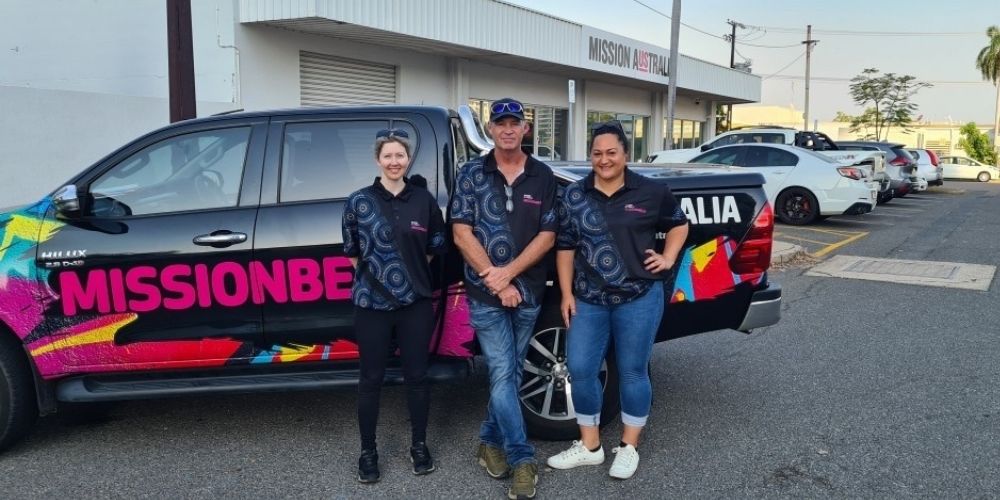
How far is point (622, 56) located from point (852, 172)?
909 cm

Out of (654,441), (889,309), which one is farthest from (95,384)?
(889,309)

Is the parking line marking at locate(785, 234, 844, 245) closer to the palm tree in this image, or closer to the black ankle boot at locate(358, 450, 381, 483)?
the black ankle boot at locate(358, 450, 381, 483)

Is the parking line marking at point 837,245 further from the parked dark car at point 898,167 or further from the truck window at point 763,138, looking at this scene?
the parked dark car at point 898,167

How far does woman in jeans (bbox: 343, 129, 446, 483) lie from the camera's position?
359cm

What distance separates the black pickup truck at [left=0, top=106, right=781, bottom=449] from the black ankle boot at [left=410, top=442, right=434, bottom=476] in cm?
38

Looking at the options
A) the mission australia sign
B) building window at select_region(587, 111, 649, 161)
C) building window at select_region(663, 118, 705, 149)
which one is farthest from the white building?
building window at select_region(663, 118, 705, 149)

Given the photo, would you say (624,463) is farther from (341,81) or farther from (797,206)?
(341,81)

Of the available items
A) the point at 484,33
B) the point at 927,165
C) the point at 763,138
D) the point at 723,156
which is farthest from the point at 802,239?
the point at 927,165

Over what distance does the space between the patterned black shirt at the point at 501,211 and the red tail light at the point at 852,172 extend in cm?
1212

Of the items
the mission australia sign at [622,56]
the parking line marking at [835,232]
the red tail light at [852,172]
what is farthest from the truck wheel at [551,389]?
the mission australia sign at [622,56]

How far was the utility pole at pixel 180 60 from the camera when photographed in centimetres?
747

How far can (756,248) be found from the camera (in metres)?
4.25

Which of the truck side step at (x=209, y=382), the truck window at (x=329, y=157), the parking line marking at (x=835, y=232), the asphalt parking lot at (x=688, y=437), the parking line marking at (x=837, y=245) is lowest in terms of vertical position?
the asphalt parking lot at (x=688, y=437)

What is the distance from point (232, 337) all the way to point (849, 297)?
6.53 m
